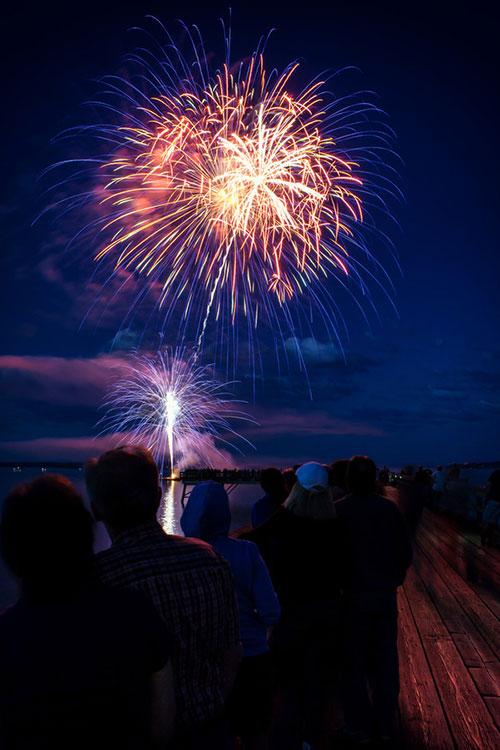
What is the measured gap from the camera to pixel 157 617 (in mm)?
1718

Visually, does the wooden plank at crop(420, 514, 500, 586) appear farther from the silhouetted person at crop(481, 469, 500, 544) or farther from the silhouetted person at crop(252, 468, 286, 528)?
the silhouetted person at crop(252, 468, 286, 528)

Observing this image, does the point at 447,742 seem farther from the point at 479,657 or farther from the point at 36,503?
the point at 36,503

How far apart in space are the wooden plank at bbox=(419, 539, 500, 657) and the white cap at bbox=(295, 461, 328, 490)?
144 inches

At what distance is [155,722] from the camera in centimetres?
183

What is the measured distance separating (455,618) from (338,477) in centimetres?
282

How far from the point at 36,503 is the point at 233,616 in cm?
109

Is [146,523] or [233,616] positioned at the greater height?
[146,523]

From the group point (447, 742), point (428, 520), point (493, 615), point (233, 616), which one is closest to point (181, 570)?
point (233, 616)

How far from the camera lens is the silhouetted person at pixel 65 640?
5.11 ft

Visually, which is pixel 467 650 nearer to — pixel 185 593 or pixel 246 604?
pixel 246 604

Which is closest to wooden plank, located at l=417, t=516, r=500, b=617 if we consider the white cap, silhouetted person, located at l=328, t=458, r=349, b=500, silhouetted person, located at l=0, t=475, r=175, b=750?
silhouetted person, located at l=328, t=458, r=349, b=500

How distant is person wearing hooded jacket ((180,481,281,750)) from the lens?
9.85ft

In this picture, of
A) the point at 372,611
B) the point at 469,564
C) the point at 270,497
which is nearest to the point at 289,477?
the point at 270,497

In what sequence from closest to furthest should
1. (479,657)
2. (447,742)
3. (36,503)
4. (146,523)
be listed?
1. (36,503)
2. (146,523)
3. (447,742)
4. (479,657)
